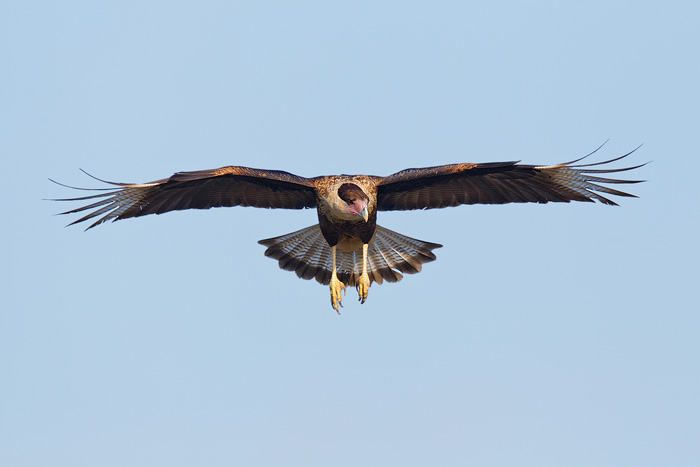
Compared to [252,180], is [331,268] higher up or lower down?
lower down

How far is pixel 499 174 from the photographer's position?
35.6 ft

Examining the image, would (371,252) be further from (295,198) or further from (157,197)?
(157,197)

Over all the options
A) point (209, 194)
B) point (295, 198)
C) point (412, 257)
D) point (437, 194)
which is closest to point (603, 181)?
point (437, 194)

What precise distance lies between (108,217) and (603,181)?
5371 millimetres

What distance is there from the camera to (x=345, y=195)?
10617mm

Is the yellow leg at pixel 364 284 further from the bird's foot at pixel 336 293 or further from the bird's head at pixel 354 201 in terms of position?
the bird's head at pixel 354 201

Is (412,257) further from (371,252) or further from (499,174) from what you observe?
(499,174)

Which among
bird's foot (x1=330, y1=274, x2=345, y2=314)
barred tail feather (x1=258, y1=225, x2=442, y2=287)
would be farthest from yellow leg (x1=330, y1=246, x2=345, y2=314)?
barred tail feather (x1=258, y1=225, x2=442, y2=287)

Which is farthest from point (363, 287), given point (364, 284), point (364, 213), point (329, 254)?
point (364, 213)

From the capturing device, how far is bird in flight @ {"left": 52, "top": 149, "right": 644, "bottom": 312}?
10.5 meters

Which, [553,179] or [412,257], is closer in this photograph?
[553,179]

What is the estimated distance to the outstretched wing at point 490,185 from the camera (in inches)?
417

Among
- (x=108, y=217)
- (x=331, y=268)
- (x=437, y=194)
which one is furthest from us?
(x=331, y=268)

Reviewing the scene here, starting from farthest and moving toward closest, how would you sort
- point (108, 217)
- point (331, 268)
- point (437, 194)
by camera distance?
point (331, 268), point (437, 194), point (108, 217)
